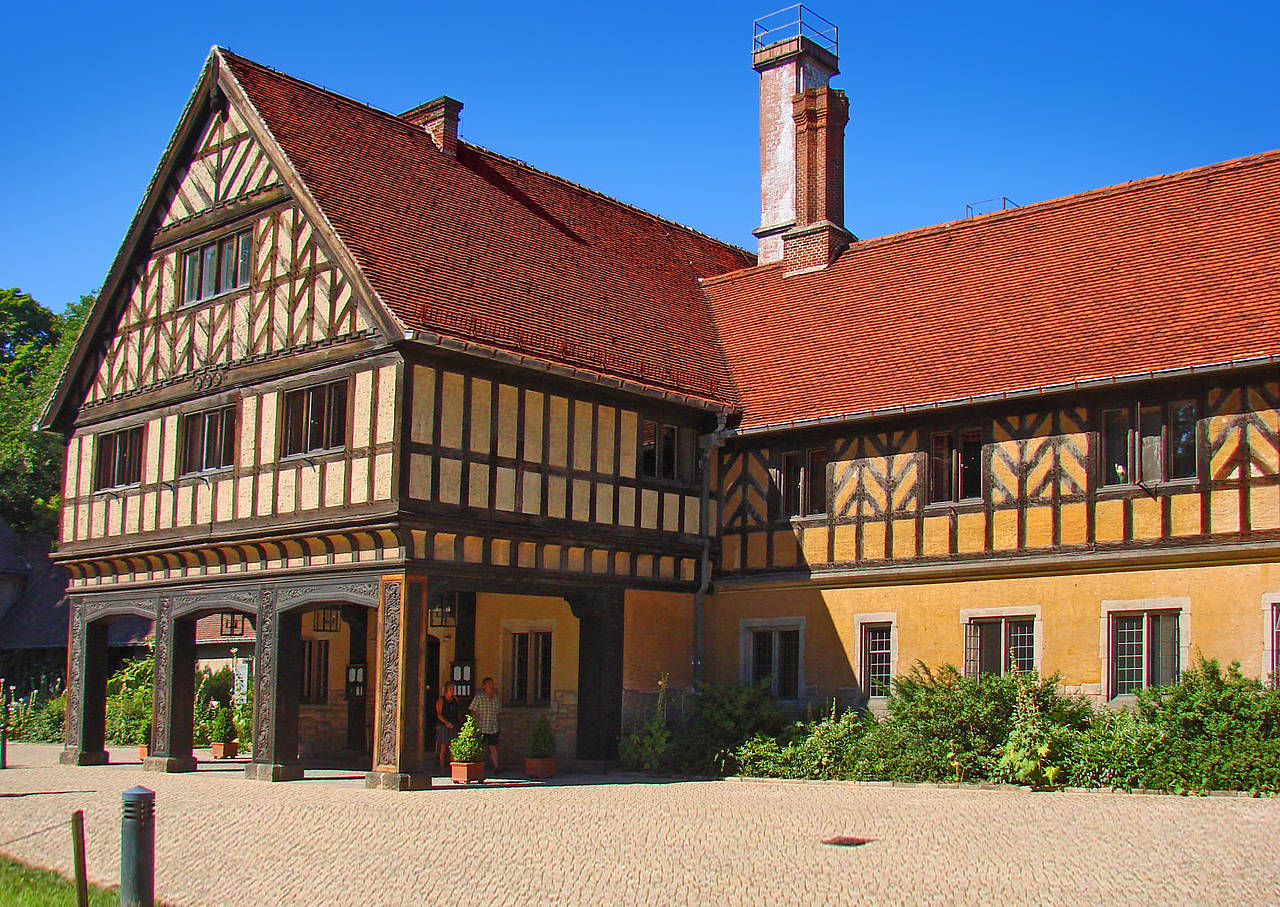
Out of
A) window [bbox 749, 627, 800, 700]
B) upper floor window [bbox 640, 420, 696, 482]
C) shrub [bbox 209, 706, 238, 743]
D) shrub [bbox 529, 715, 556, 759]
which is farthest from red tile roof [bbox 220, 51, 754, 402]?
shrub [bbox 209, 706, 238, 743]

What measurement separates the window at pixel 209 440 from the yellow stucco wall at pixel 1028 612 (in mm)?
7925

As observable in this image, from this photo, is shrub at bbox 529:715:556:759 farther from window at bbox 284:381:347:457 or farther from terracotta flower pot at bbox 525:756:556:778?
window at bbox 284:381:347:457

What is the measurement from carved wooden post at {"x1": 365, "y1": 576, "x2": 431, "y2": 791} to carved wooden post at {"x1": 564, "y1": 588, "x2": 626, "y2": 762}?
3.32m

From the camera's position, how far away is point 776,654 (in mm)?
22328

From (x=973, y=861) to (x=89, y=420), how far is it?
719 inches

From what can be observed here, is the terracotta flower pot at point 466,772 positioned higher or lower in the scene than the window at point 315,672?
lower

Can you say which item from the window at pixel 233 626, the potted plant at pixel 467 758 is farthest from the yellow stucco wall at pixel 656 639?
the window at pixel 233 626

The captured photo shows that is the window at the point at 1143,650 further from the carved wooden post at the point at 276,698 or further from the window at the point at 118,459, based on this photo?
the window at the point at 118,459

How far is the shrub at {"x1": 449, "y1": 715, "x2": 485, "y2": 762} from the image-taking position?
63.9 ft

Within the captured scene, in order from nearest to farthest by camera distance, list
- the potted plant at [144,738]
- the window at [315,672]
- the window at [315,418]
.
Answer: the window at [315,418] → the potted plant at [144,738] → the window at [315,672]

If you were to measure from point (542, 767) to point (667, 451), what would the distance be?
17.4ft

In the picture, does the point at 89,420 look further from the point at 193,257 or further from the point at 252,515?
the point at 252,515

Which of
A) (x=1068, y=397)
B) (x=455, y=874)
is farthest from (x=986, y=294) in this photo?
(x=455, y=874)

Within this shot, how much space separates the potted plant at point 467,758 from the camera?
1944 cm
